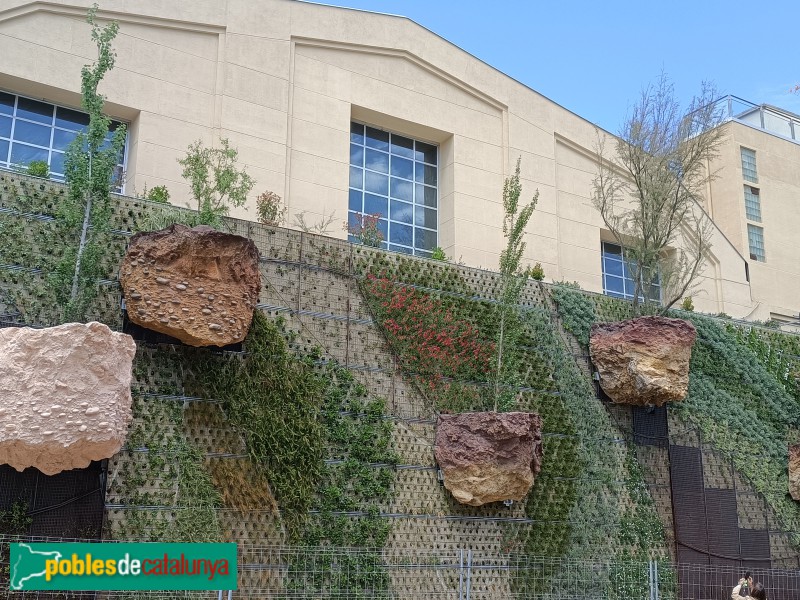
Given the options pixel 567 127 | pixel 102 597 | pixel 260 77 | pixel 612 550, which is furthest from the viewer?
pixel 567 127

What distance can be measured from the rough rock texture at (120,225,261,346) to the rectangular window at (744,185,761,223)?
712 inches

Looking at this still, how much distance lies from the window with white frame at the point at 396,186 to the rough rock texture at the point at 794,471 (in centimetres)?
793

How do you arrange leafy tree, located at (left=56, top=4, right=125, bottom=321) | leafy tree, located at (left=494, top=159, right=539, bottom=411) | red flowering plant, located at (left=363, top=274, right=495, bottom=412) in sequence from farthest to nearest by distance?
leafy tree, located at (left=494, top=159, right=539, bottom=411) < red flowering plant, located at (left=363, top=274, right=495, bottom=412) < leafy tree, located at (left=56, top=4, right=125, bottom=321)

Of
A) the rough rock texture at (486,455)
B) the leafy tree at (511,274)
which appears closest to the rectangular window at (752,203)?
the leafy tree at (511,274)

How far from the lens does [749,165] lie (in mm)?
24656

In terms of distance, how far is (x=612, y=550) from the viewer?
1338cm

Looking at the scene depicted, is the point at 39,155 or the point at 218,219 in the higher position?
the point at 39,155

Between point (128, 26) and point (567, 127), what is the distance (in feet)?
32.6

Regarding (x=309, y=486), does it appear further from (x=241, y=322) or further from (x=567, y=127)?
(x=567, y=127)

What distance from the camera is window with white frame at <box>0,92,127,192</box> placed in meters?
13.7

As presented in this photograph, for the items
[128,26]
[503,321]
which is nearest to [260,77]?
[128,26]

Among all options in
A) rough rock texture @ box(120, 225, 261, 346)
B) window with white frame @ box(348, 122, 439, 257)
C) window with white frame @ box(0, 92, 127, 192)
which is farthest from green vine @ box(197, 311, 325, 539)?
window with white frame @ box(348, 122, 439, 257)

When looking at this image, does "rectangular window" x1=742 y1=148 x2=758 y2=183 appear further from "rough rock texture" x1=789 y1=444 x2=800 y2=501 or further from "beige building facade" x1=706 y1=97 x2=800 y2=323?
"rough rock texture" x1=789 y1=444 x2=800 y2=501
